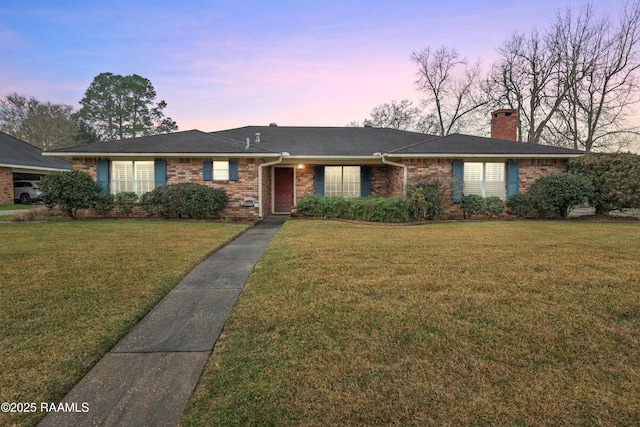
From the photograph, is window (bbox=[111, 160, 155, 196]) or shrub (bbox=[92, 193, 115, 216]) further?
window (bbox=[111, 160, 155, 196])

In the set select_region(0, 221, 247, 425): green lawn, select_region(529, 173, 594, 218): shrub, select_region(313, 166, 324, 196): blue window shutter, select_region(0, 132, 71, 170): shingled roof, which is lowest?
select_region(0, 221, 247, 425): green lawn

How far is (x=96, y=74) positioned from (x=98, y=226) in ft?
111

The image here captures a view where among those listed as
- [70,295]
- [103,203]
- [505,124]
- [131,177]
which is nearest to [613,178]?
[505,124]

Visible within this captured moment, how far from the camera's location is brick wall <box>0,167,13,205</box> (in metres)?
17.9

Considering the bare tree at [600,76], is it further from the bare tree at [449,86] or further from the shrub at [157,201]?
the shrub at [157,201]

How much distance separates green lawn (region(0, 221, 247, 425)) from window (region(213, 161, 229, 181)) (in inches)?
182

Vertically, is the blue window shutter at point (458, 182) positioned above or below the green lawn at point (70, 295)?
above

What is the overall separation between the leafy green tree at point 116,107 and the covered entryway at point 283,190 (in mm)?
27248

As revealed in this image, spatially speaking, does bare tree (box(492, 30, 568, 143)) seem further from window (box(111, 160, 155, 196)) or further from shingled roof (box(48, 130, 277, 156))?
window (box(111, 160, 155, 196))

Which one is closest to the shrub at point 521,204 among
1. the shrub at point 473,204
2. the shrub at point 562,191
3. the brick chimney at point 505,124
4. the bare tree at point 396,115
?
the shrub at point 562,191

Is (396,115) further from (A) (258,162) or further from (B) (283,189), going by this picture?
(A) (258,162)

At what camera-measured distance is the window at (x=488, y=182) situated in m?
12.6

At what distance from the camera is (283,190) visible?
14883 millimetres

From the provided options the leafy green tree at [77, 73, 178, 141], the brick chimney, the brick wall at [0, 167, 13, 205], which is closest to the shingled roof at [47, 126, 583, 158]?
the brick chimney
